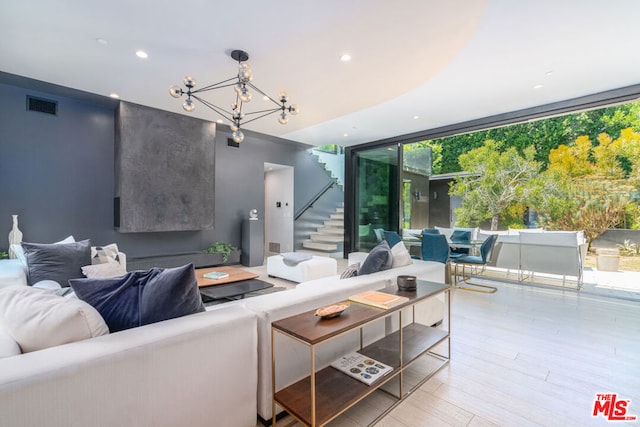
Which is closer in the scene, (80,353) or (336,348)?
(80,353)

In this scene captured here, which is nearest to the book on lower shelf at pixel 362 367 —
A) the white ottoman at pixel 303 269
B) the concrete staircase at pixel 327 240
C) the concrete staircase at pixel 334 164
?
the white ottoman at pixel 303 269

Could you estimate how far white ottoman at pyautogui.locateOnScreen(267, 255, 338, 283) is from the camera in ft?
14.7

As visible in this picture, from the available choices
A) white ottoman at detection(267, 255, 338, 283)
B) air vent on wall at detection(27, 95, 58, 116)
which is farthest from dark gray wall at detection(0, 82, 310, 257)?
white ottoman at detection(267, 255, 338, 283)

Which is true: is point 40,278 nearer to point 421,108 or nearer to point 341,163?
point 421,108

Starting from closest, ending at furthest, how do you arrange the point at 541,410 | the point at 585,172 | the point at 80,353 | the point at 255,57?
the point at 80,353, the point at 541,410, the point at 255,57, the point at 585,172

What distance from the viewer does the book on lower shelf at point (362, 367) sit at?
1.72 meters

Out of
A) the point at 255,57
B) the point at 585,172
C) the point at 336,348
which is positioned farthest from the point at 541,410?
the point at 585,172

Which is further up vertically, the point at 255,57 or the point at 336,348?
the point at 255,57

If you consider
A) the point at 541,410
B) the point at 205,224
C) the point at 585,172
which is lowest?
the point at 541,410

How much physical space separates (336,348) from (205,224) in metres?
4.41

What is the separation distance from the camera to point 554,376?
2131 mm

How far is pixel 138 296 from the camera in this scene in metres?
1.50

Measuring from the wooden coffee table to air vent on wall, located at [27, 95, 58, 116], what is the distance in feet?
11.9

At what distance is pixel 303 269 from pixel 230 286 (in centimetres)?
134
